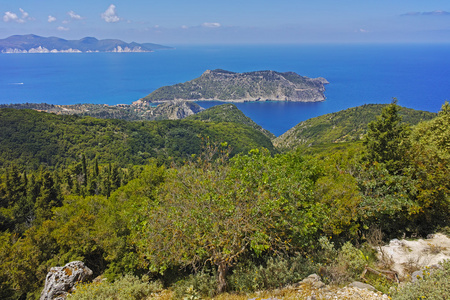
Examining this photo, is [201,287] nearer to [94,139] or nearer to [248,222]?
[248,222]

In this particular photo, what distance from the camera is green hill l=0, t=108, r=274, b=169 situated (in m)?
103

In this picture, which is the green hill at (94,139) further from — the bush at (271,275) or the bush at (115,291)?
the bush at (271,275)

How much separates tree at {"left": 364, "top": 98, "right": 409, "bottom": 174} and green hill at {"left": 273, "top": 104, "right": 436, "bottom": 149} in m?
103

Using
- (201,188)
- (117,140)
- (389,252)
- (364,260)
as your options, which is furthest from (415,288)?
(117,140)

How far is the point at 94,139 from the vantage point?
11688 centimetres

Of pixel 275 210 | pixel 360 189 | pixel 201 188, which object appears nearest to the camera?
pixel 275 210

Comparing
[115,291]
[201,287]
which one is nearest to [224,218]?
[201,287]

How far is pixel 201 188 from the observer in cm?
1086

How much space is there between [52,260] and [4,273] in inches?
115

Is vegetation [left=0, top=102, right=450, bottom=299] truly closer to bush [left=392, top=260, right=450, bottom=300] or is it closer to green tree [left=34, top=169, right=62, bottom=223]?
bush [left=392, top=260, right=450, bottom=300]

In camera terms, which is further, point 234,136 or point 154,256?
point 234,136

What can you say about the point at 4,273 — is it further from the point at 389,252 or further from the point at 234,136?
the point at 234,136

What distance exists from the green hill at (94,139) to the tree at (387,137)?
7155 cm

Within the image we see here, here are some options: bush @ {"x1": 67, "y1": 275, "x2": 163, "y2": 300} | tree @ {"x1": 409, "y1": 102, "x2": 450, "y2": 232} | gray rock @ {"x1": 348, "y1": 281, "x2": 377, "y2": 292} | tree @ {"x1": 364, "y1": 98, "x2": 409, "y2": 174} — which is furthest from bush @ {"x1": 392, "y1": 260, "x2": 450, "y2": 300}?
tree @ {"x1": 364, "y1": 98, "x2": 409, "y2": 174}
